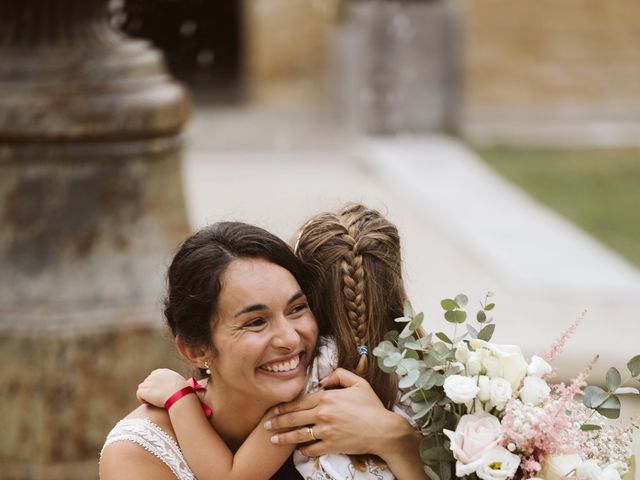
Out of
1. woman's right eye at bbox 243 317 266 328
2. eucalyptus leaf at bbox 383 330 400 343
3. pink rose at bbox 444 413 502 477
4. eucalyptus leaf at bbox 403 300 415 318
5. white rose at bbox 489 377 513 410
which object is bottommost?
pink rose at bbox 444 413 502 477

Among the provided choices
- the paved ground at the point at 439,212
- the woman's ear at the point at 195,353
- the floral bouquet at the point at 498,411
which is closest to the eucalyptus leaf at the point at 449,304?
the floral bouquet at the point at 498,411

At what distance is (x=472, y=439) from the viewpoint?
2168mm

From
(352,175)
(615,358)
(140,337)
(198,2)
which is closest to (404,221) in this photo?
(352,175)

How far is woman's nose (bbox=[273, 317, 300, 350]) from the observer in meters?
2.33

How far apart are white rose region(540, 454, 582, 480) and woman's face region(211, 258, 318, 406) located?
0.48 meters

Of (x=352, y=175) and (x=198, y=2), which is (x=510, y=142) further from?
(x=198, y=2)

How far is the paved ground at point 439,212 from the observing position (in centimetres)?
671

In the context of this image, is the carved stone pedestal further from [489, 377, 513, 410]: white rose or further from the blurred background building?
[489, 377, 513, 410]: white rose

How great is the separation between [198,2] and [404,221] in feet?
27.7

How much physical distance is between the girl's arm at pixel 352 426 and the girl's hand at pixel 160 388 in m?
0.28

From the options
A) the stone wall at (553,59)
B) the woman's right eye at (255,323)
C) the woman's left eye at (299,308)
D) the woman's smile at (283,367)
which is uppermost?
the woman's left eye at (299,308)

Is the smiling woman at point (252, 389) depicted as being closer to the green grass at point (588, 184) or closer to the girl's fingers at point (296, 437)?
the girl's fingers at point (296, 437)

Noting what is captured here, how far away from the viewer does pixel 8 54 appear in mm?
4340

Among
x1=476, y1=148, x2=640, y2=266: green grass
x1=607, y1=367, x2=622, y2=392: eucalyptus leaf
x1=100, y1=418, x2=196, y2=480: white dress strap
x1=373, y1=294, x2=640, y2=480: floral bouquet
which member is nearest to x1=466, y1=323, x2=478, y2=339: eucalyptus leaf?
x1=373, y1=294, x2=640, y2=480: floral bouquet
